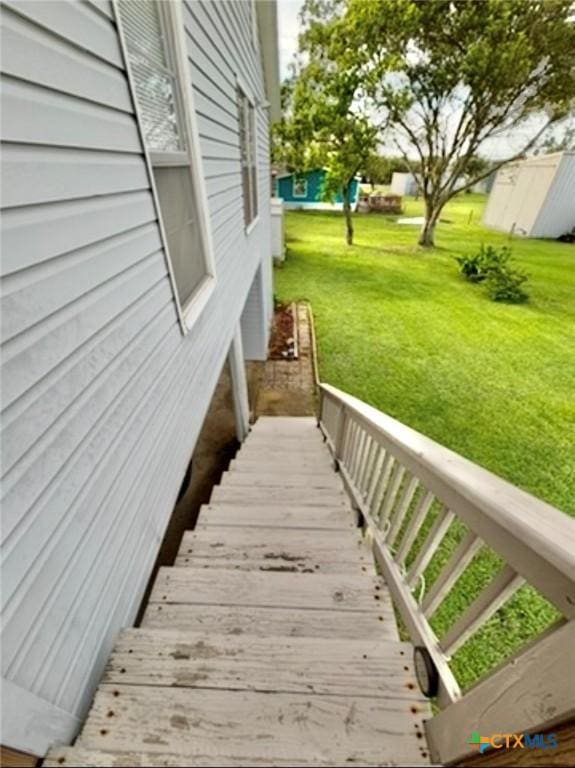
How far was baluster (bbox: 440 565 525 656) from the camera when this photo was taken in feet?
2.81

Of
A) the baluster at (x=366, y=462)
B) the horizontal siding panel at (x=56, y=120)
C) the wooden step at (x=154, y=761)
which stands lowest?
the baluster at (x=366, y=462)

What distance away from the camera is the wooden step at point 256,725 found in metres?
0.87

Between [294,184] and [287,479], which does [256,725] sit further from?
[294,184]

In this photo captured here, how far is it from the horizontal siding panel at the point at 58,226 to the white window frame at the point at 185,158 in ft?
1.35

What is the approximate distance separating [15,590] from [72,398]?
0.51m

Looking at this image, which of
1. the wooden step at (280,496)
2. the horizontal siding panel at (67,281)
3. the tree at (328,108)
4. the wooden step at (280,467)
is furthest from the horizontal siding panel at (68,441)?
the tree at (328,108)

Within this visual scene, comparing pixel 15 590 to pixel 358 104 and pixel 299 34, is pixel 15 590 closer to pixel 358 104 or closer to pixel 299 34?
pixel 358 104

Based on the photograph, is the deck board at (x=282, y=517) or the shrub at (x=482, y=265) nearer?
the deck board at (x=282, y=517)

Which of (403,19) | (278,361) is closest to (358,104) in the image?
(403,19)

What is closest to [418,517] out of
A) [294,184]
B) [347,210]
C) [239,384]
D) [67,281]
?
[67,281]

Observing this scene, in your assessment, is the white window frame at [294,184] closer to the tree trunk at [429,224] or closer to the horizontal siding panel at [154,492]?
the tree trunk at [429,224]

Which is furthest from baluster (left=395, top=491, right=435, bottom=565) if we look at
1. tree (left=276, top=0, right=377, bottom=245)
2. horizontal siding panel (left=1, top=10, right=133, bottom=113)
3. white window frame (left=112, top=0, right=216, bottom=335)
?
tree (left=276, top=0, right=377, bottom=245)

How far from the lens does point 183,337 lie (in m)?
2.18

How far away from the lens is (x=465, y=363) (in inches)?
265
